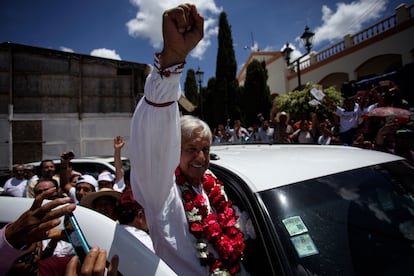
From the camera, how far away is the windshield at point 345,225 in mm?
1297

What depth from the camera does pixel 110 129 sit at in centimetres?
1002

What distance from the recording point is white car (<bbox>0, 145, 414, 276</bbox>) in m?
1.23

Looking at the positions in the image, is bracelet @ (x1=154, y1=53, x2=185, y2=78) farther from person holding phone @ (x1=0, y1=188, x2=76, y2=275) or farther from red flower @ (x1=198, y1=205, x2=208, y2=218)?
red flower @ (x1=198, y1=205, x2=208, y2=218)

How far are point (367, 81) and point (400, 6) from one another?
25.0 ft

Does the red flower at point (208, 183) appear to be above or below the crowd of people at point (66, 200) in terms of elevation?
above

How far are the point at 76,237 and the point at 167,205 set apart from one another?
1.66 feet

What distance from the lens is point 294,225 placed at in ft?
4.45

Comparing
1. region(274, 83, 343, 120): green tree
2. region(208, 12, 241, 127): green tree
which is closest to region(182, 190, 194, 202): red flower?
region(274, 83, 343, 120): green tree

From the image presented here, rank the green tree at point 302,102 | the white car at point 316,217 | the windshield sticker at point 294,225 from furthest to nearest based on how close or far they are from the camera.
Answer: the green tree at point 302,102
the windshield sticker at point 294,225
the white car at point 316,217

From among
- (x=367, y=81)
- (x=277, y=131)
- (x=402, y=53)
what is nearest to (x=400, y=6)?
(x=402, y=53)

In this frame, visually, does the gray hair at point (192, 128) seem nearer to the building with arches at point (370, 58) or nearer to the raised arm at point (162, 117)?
the raised arm at point (162, 117)

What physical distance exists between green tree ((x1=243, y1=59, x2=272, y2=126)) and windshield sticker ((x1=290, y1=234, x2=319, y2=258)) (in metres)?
21.0

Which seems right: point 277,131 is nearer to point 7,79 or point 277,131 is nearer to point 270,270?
point 270,270

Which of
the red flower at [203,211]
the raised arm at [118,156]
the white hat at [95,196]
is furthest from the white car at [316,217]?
the raised arm at [118,156]
